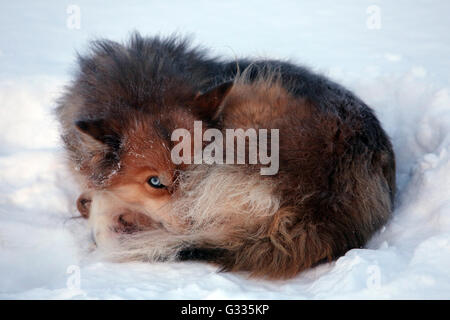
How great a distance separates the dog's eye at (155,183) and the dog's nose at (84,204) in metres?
0.75

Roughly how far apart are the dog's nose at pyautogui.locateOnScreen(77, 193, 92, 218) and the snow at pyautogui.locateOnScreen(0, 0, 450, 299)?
13cm

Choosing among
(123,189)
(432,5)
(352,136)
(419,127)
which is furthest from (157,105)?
(432,5)

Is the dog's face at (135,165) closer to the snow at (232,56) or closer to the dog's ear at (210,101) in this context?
the dog's ear at (210,101)

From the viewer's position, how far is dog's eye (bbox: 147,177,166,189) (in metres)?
3.21

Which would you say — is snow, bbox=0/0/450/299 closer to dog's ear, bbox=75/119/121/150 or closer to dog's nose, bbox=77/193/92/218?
dog's nose, bbox=77/193/92/218

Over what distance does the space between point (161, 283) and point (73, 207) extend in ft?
5.27

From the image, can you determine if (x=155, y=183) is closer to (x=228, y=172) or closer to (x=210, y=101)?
(x=228, y=172)

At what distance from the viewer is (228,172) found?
309 cm

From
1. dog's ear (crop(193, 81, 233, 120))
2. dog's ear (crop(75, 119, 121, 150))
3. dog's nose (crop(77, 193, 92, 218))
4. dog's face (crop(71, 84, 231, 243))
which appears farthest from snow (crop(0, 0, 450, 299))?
dog's ear (crop(193, 81, 233, 120))

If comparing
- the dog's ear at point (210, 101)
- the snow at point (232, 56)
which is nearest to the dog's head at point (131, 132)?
the dog's ear at point (210, 101)

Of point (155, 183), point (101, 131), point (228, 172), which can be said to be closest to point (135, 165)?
point (155, 183)

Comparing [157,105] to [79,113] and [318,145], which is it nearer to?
[79,113]

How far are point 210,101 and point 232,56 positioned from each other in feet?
5.92
